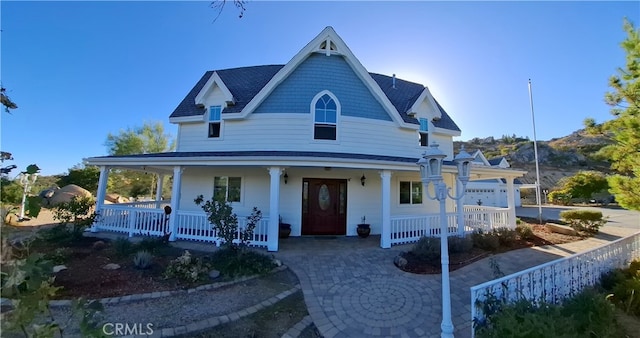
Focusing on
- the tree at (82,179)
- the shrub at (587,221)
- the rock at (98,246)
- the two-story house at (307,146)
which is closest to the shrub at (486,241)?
A: the two-story house at (307,146)

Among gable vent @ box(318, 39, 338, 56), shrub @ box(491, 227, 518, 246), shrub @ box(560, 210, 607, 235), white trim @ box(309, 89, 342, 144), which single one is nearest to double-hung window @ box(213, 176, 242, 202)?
white trim @ box(309, 89, 342, 144)

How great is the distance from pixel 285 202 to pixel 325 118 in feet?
13.5

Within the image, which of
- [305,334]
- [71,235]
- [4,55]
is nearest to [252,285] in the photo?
[305,334]

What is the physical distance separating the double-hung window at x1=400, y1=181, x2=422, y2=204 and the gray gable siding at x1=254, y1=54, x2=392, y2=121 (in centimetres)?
329

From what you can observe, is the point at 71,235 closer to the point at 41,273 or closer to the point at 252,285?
the point at 252,285

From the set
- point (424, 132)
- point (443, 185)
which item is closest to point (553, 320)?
point (443, 185)

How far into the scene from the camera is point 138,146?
2766 cm

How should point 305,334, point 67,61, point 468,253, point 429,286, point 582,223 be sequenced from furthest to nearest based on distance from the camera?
point 582,223 → point 67,61 → point 468,253 → point 429,286 → point 305,334

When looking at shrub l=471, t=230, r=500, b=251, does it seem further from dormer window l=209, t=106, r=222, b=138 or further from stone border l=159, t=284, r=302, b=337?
dormer window l=209, t=106, r=222, b=138

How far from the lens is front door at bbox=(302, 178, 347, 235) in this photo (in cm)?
1148

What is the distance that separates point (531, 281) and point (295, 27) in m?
9.76

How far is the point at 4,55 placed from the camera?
303cm

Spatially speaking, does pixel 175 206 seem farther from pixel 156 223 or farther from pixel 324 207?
pixel 324 207

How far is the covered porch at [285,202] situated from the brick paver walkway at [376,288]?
1423mm
